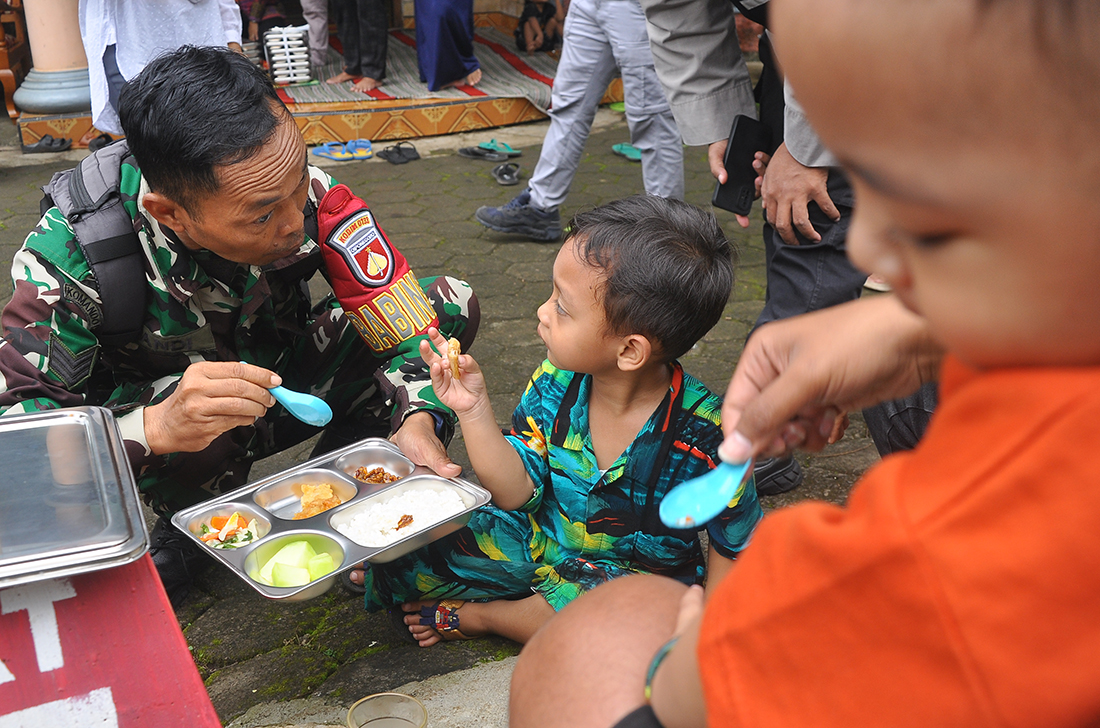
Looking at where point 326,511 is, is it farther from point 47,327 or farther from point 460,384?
point 47,327

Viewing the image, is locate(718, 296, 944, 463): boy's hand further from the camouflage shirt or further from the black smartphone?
the black smartphone

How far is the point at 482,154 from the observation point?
643 cm

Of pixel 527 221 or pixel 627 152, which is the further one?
pixel 627 152

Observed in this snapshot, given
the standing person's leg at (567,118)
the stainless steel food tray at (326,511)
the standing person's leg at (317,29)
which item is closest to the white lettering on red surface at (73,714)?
the stainless steel food tray at (326,511)

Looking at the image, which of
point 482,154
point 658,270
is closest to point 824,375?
point 658,270

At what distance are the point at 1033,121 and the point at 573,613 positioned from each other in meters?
0.70

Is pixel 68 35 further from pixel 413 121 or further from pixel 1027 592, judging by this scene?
pixel 1027 592

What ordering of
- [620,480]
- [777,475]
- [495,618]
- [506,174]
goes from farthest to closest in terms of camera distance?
1. [506,174]
2. [777,475]
3. [495,618]
4. [620,480]

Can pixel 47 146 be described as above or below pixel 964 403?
below

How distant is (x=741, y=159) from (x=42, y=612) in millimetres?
2015

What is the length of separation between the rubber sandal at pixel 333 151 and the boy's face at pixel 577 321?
4785mm

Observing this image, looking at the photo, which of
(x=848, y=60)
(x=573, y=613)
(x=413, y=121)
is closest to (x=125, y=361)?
(x=573, y=613)

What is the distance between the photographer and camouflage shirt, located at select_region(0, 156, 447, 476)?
6.14 feet

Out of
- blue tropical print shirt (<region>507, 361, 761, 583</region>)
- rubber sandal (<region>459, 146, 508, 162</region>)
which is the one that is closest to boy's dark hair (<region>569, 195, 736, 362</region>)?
blue tropical print shirt (<region>507, 361, 761, 583</region>)
